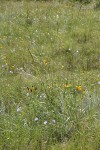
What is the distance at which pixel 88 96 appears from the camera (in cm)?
357

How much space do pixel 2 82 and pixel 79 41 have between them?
97.2 inches

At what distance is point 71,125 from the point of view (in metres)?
3.27

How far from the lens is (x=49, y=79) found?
4035 mm

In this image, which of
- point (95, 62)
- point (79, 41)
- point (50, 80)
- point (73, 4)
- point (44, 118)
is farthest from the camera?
point (73, 4)

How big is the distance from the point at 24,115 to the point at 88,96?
0.67m

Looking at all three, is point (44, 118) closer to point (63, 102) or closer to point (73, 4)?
point (63, 102)

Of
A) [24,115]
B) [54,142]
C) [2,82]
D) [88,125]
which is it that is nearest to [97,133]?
[88,125]

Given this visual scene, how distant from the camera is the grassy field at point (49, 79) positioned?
317cm

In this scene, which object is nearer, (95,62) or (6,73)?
(6,73)

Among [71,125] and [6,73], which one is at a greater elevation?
[71,125]

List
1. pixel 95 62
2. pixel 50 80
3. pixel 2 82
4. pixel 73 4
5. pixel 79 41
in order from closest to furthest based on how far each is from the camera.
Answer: pixel 50 80 < pixel 2 82 < pixel 95 62 < pixel 79 41 < pixel 73 4

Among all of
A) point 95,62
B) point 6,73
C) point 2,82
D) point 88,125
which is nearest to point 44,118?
point 88,125

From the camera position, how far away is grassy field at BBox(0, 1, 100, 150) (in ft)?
10.4

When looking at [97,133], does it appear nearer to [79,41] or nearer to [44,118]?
[44,118]
